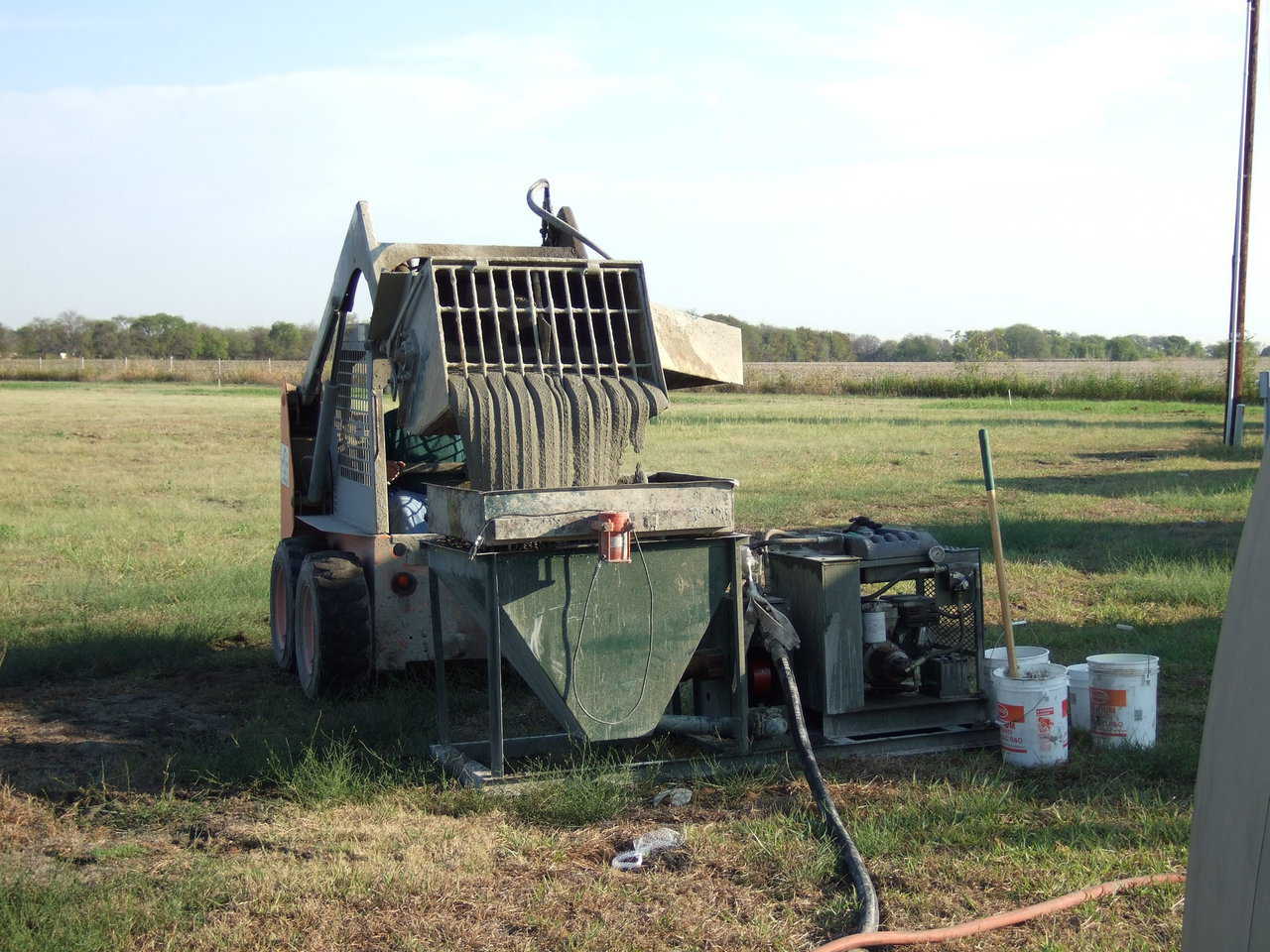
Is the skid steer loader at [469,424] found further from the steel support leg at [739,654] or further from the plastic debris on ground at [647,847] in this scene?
the plastic debris on ground at [647,847]

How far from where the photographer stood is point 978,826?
4816 mm

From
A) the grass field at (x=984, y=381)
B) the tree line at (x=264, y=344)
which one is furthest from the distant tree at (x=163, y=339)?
the grass field at (x=984, y=381)

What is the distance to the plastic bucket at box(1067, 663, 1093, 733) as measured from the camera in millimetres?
6059

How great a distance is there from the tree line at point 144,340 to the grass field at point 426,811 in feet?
282

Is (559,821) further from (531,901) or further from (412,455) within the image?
(412,455)

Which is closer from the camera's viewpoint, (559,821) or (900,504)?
(559,821)

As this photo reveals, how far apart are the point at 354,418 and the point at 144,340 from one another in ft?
322

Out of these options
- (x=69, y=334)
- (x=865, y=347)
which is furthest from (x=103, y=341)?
(x=865, y=347)

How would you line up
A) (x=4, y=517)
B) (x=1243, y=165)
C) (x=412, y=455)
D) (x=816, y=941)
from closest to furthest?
(x=816, y=941) < (x=412, y=455) < (x=4, y=517) < (x=1243, y=165)

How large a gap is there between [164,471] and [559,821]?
1649 cm

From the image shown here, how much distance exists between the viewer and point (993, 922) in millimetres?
3953

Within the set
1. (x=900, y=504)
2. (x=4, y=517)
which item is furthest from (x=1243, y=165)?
(x=4, y=517)

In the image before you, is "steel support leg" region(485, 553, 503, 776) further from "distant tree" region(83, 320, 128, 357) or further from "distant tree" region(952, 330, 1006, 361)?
"distant tree" region(83, 320, 128, 357)

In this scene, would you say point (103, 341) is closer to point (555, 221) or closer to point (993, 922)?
point (555, 221)
